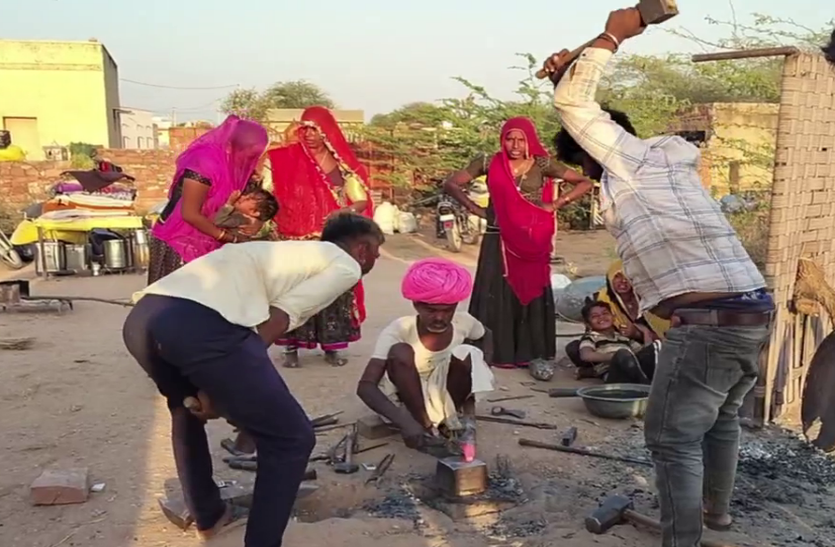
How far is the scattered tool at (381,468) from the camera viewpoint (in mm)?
3746

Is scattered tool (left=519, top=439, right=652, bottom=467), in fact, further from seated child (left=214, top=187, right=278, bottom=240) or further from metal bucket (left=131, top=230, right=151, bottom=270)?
metal bucket (left=131, top=230, right=151, bottom=270)

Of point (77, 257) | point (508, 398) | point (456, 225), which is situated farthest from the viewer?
point (456, 225)

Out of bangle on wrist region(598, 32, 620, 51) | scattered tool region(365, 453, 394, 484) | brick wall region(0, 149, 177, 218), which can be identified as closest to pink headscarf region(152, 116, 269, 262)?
scattered tool region(365, 453, 394, 484)

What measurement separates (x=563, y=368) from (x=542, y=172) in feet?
4.82

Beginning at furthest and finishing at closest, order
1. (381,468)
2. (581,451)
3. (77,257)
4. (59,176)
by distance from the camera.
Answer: (59,176)
(77,257)
(581,451)
(381,468)

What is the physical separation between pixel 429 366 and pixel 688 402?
1692mm

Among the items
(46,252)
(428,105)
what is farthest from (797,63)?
(428,105)

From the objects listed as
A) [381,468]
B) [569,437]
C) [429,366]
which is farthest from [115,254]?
[569,437]

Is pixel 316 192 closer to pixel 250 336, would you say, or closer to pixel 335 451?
pixel 335 451

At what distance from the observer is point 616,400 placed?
15.0 feet

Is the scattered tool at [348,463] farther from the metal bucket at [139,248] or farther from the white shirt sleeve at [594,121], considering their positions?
the metal bucket at [139,248]

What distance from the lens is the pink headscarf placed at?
13.6ft

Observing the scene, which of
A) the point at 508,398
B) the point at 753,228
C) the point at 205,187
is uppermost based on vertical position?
the point at 205,187

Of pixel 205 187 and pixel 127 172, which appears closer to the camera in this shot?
pixel 205 187
